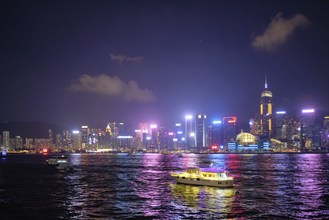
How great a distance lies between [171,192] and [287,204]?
2097 centimetres

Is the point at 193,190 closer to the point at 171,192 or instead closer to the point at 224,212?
the point at 171,192

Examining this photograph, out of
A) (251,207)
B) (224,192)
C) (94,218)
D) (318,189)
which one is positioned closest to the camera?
(94,218)

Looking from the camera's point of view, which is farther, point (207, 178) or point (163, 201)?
point (207, 178)

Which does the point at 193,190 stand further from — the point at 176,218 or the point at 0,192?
the point at 0,192

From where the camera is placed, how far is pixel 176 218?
152 feet

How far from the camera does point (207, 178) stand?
77.6 m

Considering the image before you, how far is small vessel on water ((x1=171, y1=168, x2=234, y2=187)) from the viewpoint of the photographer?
75.1m

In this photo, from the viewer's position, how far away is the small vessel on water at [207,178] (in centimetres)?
7506

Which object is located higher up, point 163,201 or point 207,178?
point 207,178

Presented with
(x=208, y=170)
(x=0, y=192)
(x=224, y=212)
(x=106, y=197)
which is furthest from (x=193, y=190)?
(x=0, y=192)

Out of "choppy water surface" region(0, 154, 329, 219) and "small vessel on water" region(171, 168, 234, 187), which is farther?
"small vessel on water" region(171, 168, 234, 187)

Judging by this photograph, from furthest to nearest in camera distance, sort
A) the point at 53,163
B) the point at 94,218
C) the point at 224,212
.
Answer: the point at 53,163, the point at 224,212, the point at 94,218

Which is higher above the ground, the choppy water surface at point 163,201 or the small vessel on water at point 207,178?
the small vessel on water at point 207,178

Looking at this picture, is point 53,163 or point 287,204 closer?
point 287,204
